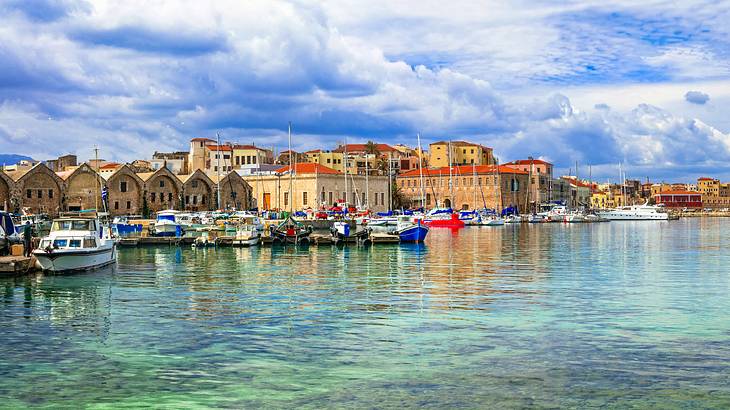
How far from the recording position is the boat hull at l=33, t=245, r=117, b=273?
31.7 meters

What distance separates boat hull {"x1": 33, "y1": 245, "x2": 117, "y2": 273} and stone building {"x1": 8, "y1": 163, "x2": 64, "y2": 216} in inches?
1902

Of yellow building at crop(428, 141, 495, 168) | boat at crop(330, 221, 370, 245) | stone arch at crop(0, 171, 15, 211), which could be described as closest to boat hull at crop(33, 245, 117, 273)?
boat at crop(330, 221, 370, 245)

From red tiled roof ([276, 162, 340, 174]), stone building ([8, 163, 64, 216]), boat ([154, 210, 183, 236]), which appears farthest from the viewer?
red tiled roof ([276, 162, 340, 174])

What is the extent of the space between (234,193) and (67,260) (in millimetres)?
66577

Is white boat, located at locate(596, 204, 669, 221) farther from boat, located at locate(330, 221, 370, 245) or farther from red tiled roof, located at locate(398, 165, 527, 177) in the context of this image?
boat, located at locate(330, 221, 370, 245)

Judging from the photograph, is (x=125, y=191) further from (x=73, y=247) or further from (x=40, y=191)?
(x=73, y=247)

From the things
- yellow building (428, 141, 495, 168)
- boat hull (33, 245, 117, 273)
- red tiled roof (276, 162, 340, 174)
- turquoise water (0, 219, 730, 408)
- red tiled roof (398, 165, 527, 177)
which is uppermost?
yellow building (428, 141, 495, 168)

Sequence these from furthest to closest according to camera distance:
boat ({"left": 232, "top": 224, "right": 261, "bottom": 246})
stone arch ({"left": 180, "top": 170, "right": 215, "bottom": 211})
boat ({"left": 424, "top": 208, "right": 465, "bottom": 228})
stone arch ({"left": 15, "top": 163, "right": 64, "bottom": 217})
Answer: boat ({"left": 424, "top": 208, "right": 465, "bottom": 228})
stone arch ({"left": 180, "top": 170, "right": 215, "bottom": 211})
stone arch ({"left": 15, "top": 163, "right": 64, "bottom": 217})
boat ({"left": 232, "top": 224, "right": 261, "bottom": 246})

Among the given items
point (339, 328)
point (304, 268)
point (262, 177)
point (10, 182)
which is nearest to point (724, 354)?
point (339, 328)

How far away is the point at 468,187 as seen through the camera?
128 meters

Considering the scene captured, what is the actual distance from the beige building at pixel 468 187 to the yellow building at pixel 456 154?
14056mm

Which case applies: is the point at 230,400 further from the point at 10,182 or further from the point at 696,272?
the point at 10,182

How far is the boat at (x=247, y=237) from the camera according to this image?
53.8 metres

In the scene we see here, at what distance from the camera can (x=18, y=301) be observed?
2492cm
